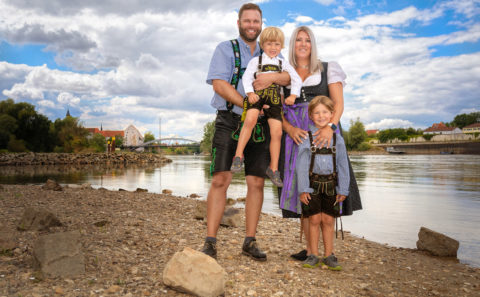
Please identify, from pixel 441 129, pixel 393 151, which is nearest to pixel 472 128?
pixel 441 129

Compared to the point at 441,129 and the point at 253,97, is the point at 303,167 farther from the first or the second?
the point at 441,129

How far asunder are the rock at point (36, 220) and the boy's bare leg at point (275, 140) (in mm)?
3324

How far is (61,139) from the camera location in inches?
2071

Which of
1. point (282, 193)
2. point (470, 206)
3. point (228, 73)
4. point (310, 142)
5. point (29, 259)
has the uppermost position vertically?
point (228, 73)

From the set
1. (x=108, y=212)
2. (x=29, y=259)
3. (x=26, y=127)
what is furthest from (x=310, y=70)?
(x=26, y=127)

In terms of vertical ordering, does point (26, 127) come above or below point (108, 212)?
above

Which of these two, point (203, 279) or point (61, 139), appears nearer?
point (203, 279)

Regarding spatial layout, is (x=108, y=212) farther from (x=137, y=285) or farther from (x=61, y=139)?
(x=61, y=139)

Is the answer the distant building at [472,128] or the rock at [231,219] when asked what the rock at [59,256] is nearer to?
the rock at [231,219]

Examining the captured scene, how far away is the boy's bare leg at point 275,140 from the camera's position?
3420mm

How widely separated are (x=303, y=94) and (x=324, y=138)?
1.86ft

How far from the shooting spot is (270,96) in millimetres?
3352

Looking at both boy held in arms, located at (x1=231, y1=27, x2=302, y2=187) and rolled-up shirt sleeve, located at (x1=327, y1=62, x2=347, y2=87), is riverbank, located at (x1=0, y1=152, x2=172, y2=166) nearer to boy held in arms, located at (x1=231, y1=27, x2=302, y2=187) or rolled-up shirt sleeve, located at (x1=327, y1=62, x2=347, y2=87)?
boy held in arms, located at (x1=231, y1=27, x2=302, y2=187)

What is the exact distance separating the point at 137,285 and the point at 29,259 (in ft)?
4.17
